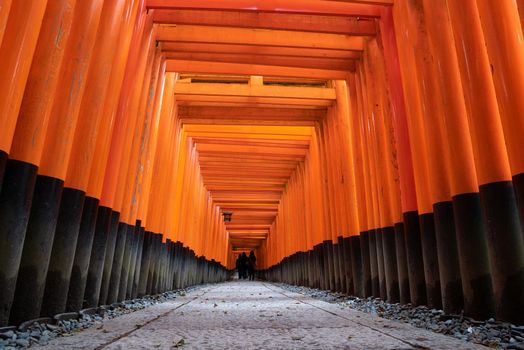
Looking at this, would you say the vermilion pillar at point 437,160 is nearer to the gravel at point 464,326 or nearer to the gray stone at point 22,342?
the gravel at point 464,326

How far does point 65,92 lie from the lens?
11.1 ft

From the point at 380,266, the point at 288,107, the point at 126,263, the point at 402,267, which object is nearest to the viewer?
the point at 402,267

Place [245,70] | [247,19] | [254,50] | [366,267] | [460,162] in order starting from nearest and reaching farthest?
[460,162] < [366,267] < [247,19] < [254,50] < [245,70]

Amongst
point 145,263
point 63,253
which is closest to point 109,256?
point 63,253

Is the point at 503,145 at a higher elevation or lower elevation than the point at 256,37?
lower

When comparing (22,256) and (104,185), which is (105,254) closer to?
(104,185)

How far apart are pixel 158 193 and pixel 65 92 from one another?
187 inches

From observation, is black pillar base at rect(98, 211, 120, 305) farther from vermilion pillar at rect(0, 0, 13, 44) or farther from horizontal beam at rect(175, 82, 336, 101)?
horizontal beam at rect(175, 82, 336, 101)

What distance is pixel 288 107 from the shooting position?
35.4 ft

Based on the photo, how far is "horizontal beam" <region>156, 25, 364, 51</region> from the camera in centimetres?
734

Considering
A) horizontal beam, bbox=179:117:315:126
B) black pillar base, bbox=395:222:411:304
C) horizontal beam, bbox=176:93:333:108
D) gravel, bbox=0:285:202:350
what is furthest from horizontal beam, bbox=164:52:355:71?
gravel, bbox=0:285:202:350

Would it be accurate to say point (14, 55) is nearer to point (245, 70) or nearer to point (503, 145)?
point (503, 145)

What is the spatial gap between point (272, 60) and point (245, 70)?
0.76m

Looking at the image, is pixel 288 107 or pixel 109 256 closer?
pixel 109 256
